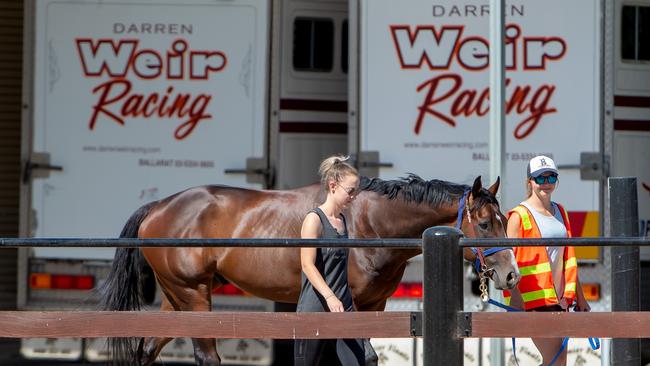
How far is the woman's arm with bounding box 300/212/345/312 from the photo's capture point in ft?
18.8

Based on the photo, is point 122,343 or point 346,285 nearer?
point 346,285

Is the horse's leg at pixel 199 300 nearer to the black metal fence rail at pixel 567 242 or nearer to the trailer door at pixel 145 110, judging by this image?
the trailer door at pixel 145 110

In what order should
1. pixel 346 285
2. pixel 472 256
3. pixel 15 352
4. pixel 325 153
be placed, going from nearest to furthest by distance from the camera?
pixel 346 285
pixel 472 256
pixel 325 153
pixel 15 352

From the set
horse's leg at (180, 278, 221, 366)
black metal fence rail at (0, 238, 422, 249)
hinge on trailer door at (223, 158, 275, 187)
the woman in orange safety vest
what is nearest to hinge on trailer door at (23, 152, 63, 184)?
hinge on trailer door at (223, 158, 275, 187)

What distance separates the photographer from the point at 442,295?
5000 mm

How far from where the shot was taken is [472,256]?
23.6 ft

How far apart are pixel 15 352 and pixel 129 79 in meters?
3.14

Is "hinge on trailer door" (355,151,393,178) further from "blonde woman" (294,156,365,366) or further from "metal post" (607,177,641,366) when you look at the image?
"blonde woman" (294,156,365,366)

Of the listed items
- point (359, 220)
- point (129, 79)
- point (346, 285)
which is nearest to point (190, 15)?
point (129, 79)

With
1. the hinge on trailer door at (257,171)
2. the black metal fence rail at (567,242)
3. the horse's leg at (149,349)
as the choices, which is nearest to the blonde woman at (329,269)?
the black metal fence rail at (567,242)

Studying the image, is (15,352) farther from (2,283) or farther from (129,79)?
(129,79)

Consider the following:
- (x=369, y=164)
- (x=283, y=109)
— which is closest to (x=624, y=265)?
(x=369, y=164)

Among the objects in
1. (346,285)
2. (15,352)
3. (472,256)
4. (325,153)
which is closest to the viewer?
(346,285)

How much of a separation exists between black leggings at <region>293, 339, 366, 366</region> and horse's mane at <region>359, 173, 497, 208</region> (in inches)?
68.9
